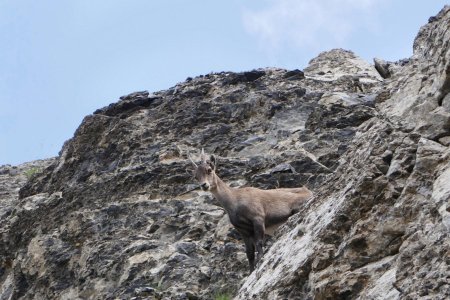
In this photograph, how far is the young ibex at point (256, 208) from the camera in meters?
15.2

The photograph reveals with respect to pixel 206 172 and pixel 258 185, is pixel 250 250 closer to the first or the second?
pixel 206 172

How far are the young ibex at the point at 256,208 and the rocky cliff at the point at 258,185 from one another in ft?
2.77

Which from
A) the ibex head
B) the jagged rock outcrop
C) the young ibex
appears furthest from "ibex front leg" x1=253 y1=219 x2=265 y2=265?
the jagged rock outcrop

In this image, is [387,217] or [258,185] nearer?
[387,217]

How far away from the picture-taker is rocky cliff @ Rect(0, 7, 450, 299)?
26.0ft

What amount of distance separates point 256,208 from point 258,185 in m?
3.03

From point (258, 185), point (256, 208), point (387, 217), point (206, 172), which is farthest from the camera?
point (258, 185)

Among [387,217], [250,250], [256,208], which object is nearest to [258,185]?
[256,208]

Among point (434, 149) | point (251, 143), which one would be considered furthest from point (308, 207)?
point (251, 143)

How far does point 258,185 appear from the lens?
60.7 ft

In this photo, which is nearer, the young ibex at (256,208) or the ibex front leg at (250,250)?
the ibex front leg at (250,250)

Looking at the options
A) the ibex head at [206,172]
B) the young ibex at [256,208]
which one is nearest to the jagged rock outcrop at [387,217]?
the young ibex at [256,208]

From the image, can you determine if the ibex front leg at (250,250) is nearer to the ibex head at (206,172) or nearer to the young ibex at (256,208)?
the young ibex at (256,208)

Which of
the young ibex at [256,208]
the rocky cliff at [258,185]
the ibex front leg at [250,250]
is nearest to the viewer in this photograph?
the rocky cliff at [258,185]
